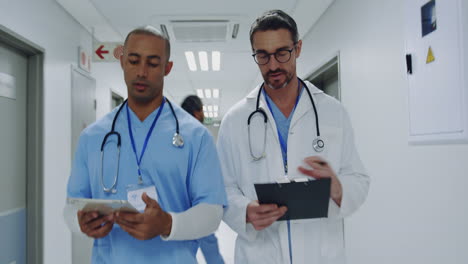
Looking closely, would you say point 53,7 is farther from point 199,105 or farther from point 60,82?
point 199,105

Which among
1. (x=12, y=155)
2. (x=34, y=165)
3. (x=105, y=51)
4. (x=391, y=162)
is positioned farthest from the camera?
(x=105, y=51)

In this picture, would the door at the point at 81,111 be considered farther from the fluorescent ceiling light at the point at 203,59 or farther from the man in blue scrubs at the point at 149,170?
the man in blue scrubs at the point at 149,170

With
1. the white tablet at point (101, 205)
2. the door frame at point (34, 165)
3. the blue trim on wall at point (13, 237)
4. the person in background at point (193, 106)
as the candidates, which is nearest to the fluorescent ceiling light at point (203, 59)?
the person in background at point (193, 106)

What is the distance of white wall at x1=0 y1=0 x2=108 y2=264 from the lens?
2652mm

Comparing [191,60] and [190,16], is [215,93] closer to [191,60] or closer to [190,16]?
[191,60]

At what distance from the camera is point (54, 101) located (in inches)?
116

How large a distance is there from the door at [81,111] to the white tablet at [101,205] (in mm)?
2436

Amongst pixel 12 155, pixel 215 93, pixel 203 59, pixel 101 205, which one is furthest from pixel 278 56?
pixel 215 93

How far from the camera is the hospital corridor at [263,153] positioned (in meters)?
1.14

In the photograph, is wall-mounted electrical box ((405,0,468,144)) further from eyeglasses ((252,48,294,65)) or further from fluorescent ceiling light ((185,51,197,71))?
fluorescent ceiling light ((185,51,197,71))

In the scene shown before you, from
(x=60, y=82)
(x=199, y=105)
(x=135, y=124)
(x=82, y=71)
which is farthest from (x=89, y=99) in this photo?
(x=135, y=124)

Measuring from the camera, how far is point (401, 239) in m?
2.02

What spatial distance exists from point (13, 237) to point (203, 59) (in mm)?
3337

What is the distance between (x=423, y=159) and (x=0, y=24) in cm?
233
